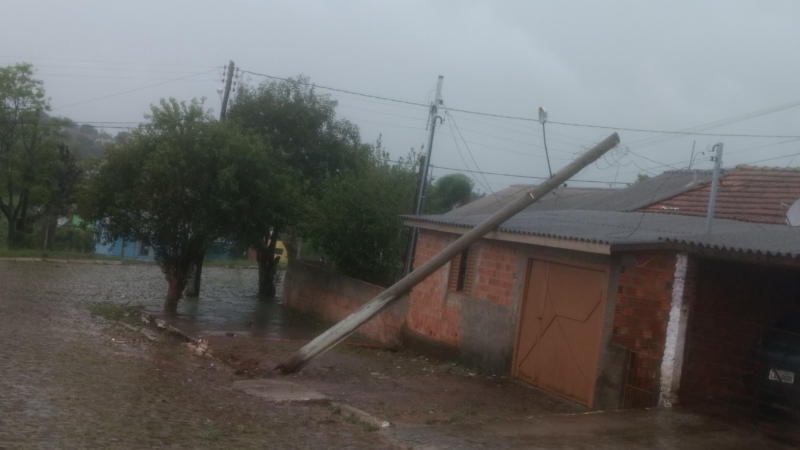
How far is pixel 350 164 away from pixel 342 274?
5.18m

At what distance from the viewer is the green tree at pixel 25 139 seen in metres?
34.7

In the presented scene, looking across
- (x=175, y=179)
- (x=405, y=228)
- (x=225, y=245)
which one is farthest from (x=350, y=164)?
(x=175, y=179)

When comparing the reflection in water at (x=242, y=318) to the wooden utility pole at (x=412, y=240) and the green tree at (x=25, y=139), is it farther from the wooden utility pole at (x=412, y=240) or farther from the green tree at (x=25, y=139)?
the green tree at (x=25, y=139)

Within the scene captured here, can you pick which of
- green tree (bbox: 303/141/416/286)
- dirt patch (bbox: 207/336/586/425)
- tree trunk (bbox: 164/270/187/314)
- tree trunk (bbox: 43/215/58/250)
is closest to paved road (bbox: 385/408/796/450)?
dirt patch (bbox: 207/336/586/425)

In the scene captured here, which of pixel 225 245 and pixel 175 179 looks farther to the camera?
pixel 225 245

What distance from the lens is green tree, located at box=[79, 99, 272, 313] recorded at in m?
18.9

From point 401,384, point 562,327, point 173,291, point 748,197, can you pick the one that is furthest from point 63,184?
point 748,197

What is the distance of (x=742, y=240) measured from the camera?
10727mm

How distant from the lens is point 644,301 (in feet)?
37.0

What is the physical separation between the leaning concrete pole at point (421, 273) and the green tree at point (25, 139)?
87.9 ft

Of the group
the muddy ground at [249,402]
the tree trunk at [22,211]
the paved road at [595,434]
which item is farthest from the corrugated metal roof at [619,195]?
the tree trunk at [22,211]

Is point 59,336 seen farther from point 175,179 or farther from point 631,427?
point 631,427

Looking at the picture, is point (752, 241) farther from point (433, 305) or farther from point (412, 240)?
point (412, 240)

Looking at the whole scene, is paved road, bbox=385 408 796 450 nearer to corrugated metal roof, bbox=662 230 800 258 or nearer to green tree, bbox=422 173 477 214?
corrugated metal roof, bbox=662 230 800 258
